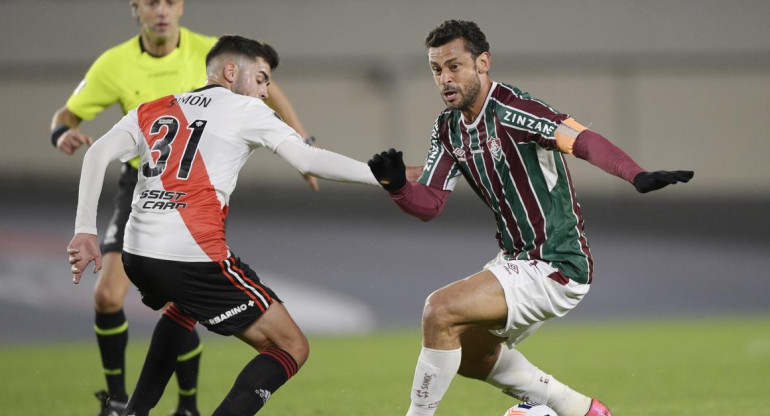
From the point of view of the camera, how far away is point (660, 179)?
3.68 metres

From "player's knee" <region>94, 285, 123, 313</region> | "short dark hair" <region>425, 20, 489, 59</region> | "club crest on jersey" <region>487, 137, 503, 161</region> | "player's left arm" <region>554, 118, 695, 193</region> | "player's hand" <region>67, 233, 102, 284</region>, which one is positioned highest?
"short dark hair" <region>425, 20, 489, 59</region>

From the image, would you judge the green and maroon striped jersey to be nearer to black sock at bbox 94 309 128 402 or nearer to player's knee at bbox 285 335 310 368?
player's knee at bbox 285 335 310 368

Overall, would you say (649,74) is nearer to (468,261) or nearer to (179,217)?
(468,261)

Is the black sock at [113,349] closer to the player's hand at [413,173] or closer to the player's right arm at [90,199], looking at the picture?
the player's right arm at [90,199]

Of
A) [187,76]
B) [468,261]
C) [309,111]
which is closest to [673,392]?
[187,76]

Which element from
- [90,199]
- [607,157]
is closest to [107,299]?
[90,199]

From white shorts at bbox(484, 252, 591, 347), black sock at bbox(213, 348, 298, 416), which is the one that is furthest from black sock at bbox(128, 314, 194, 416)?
white shorts at bbox(484, 252, 591, 347)

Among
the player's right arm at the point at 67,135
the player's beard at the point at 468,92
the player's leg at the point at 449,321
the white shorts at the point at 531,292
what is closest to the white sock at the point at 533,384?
the white shorts at the point at 531,292

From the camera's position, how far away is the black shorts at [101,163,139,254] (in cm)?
567

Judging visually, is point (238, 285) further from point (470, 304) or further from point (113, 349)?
point (113, 349)

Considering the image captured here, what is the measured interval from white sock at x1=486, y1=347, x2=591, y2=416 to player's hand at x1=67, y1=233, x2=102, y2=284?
1.84 m

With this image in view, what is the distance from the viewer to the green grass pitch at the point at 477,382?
6207 millimetres

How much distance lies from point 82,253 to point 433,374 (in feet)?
5.01

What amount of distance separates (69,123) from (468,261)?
702cm
